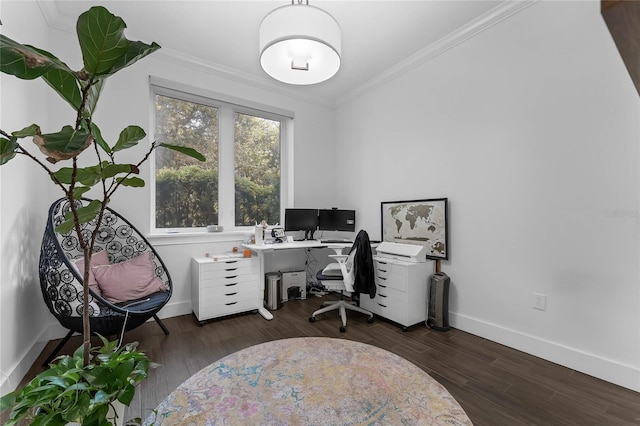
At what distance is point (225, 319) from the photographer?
10.2 ft

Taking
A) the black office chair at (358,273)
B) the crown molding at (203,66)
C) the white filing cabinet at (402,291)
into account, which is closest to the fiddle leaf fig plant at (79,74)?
the black office chair at (358,273)

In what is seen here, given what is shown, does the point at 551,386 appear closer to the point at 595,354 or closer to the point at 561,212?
the point at 595,354

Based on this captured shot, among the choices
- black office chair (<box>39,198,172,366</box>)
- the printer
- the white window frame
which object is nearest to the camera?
black office chair (<box>39,198,172,366</box>)

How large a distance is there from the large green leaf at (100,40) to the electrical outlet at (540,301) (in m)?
3.02

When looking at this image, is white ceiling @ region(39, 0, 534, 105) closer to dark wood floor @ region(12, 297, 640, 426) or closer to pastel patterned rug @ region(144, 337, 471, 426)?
pastel patterned rug @ region(144, 337, 471, 426)

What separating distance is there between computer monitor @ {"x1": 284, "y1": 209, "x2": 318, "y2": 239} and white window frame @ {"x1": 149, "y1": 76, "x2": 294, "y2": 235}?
0.34 meters

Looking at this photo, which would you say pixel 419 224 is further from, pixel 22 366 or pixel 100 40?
pixel 22 366

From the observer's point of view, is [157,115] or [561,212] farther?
[157,115]

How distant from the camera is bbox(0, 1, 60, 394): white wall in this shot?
1.80 meters

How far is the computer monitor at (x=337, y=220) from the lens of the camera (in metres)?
4.00

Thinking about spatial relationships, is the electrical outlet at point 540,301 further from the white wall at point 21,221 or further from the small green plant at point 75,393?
the white wall at point 21,221

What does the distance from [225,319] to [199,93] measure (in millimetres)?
2645

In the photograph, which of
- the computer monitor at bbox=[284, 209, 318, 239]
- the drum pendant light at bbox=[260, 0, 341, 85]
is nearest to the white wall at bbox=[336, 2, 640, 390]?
the computer monitor at bbox=[284, 209, 318, 239]

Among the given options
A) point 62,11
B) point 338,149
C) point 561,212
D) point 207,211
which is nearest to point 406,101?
point 338,149
